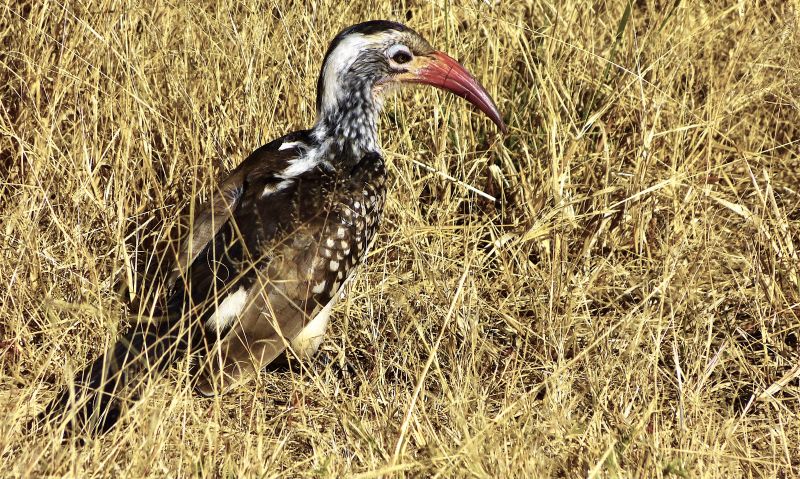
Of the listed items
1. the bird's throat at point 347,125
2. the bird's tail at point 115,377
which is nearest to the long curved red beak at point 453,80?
the bird's throat at point 347,125

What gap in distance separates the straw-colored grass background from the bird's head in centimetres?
40

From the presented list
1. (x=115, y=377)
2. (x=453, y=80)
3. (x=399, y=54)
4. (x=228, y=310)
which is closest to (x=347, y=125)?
(x=399, y=54)

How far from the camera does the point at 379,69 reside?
13.7 feet

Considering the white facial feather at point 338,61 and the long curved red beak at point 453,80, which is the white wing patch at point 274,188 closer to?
the white facial feather at point 338,61

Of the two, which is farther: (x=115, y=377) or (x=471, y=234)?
(x=471, y=234)

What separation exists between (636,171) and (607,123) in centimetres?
36

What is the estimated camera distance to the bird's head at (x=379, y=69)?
161 inches

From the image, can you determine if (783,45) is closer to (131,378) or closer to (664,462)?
(664,462)

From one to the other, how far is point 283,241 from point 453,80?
95 cm

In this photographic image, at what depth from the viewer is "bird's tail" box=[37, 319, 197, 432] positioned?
Answer: 3119mm

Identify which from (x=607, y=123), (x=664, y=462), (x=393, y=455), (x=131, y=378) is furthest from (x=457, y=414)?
(x=607, y=123)

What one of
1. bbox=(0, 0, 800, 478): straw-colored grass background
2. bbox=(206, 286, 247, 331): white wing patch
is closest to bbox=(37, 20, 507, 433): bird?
bbox=(206, 286, 247, 331): white wing patch

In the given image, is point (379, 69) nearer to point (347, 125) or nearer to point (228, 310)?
point (347, 125)

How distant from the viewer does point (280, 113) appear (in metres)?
4.67
